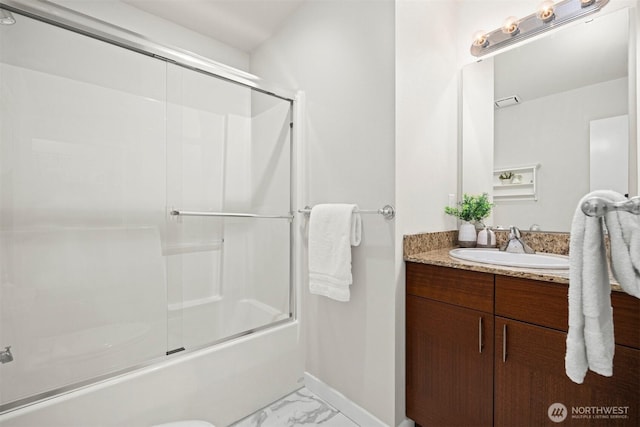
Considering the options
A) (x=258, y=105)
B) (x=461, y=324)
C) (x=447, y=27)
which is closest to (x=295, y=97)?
(x=258, y=105)

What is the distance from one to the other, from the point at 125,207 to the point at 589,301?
1905 mm

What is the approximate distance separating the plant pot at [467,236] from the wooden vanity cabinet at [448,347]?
461 mm

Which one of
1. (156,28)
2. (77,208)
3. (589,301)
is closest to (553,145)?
(589,301)

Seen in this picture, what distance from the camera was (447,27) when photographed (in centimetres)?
179

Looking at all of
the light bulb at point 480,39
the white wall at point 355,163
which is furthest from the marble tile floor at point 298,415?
the light bulb at point 480,39

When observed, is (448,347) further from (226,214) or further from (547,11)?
(547,11)

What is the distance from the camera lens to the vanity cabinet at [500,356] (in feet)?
3.06

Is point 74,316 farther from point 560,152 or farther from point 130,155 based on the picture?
point 560,152

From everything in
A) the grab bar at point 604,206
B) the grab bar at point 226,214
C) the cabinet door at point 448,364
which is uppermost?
the grab bar at point 604,206

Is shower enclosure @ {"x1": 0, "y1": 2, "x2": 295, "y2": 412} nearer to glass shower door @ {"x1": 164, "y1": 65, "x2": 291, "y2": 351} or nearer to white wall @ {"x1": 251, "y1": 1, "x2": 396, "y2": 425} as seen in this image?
glass shower door @ {"x1": 164, "y1": 65, "x2": 291, "y2": 351}

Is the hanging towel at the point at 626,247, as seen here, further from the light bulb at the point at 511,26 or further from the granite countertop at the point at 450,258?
the light bulb at the point at 511,26

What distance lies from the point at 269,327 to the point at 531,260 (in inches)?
57.2

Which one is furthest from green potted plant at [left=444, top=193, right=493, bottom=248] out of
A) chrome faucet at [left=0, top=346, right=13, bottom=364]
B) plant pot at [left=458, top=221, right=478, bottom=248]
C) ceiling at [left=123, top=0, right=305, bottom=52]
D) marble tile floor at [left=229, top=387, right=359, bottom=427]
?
chrome faucet at [left=0, top=346, right=13, bottom=364]

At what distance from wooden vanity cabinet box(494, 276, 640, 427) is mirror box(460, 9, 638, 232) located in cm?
64
